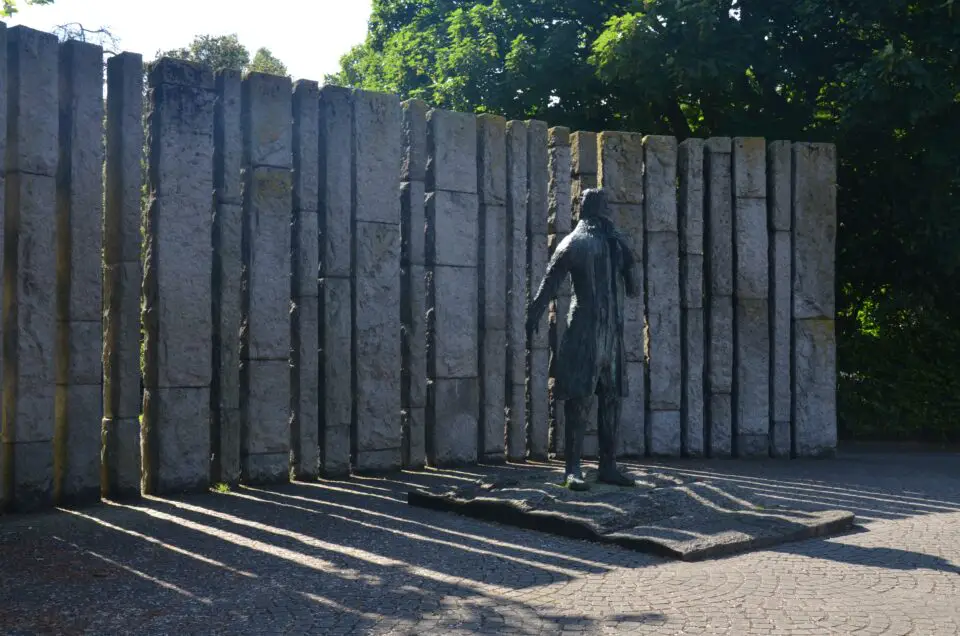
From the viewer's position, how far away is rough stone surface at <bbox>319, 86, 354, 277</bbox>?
10.3m

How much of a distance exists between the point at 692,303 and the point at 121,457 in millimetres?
6710

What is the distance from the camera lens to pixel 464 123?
37.2 feet

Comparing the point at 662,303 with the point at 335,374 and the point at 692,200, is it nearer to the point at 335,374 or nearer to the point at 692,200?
the point at 692,200

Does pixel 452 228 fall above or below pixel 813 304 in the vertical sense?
above

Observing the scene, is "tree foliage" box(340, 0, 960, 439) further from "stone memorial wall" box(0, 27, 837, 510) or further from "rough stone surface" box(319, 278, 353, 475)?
"rough stone surface" box(319, 278, 353, 475)

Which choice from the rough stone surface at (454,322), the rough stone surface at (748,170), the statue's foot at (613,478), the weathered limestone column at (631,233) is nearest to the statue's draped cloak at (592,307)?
the statue's foot at (613,478)

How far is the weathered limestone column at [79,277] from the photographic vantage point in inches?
341

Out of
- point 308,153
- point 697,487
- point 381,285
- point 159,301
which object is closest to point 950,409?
point 697,487

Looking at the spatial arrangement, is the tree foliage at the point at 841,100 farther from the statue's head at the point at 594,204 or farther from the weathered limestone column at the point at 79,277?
the weathered limestone column at the point at 79,277

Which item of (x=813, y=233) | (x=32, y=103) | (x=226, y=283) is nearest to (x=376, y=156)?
(x=226, y=283)

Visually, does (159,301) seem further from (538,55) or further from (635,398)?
(538,55)

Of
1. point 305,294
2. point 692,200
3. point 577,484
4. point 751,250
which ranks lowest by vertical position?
point 577,484

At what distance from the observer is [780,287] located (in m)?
12.6

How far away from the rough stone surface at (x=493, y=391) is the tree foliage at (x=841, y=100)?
470 centimetres
